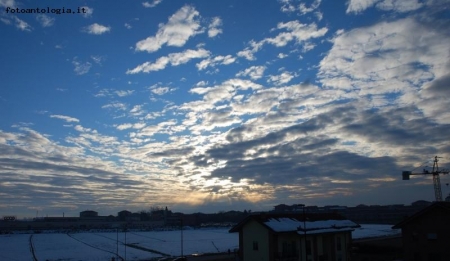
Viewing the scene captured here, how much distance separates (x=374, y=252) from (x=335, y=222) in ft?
76.9

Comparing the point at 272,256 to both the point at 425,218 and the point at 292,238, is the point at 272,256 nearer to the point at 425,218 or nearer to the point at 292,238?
the point at 292,238

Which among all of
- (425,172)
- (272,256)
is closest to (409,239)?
(272,256)

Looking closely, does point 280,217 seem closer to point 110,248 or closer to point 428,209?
point 428,209

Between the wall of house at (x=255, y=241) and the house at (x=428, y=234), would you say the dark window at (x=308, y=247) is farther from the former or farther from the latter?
the house at (x=428, y=234)

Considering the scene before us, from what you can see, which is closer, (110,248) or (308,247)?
(308,247)

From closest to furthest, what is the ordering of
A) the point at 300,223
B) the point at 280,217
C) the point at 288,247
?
the point at 288,247 → the point at 300,223 → the point at 280,217

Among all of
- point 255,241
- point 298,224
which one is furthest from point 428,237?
point 255,241

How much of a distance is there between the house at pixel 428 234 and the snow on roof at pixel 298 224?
6.03 metres

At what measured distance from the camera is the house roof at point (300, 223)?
36.1m

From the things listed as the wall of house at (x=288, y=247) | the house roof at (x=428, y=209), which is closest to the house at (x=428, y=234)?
the house roof at (x=428, y=209)

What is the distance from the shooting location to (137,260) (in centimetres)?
6544

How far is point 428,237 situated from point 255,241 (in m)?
16.5

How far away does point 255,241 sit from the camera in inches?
1448

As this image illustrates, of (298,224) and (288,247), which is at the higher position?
(298,224)
